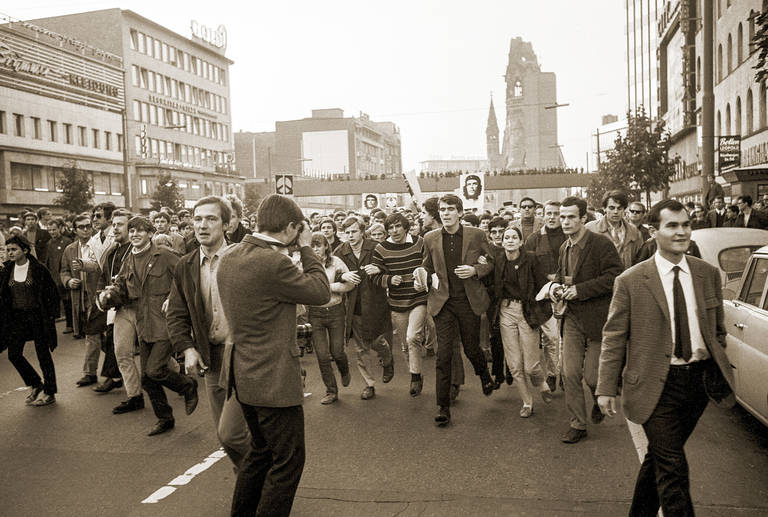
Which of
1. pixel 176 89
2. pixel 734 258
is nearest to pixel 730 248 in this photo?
pixel 734 258

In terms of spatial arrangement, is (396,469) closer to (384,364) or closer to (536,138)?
(384,364)

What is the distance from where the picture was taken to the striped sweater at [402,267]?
8.69m

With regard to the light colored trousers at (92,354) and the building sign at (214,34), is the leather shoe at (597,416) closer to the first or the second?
the light colored trousers at (92,354)

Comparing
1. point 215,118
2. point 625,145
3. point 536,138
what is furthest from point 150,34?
point 536,138

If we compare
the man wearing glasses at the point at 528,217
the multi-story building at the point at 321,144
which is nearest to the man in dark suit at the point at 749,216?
the man wearing glasses at the point at 528,217

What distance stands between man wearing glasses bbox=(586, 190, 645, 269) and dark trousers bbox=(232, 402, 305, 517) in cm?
561

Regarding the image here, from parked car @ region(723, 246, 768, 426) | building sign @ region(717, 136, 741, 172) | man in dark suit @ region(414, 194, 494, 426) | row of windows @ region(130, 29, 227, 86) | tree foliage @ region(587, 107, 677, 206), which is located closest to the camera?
parked car @ region(723, 246, 768, 426)

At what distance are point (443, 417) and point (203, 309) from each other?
278 cm

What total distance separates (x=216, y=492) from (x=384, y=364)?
380 centimetres

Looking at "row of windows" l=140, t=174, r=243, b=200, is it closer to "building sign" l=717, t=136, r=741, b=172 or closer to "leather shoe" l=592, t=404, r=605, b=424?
"building sign" l=717, t=136, r=741, b=172

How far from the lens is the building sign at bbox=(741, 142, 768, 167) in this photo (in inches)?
1140

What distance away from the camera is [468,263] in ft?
24.6

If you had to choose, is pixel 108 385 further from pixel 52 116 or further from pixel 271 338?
pixel 52 116

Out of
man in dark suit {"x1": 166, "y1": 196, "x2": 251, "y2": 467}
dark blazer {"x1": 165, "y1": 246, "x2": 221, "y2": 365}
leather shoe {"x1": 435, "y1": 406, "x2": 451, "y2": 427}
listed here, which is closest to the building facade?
leather shoe {"x1": 435, "y1": 406, "x2": 451, "y2": 427}
